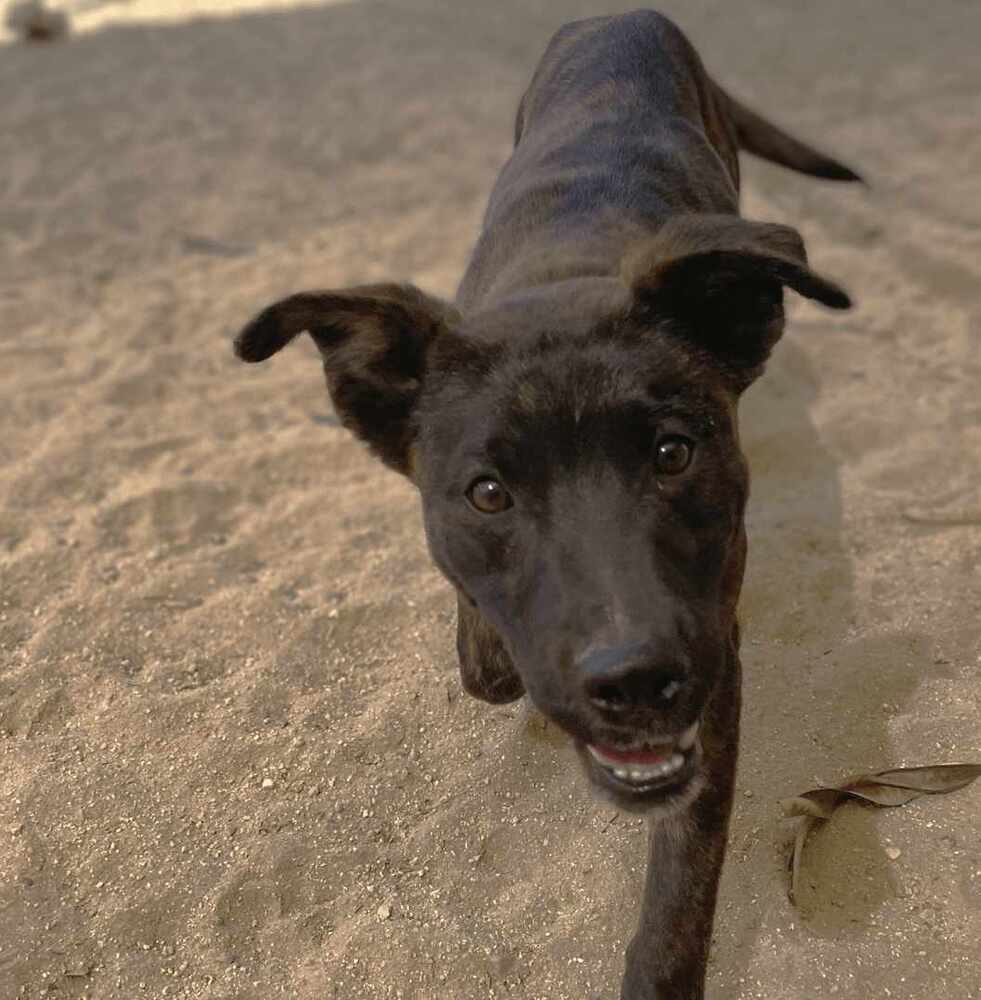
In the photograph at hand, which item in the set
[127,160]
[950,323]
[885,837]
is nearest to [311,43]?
[127,160]

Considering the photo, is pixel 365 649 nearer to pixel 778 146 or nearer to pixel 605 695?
pixel 605 695

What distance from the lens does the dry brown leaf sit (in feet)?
10.3

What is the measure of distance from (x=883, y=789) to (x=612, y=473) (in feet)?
3.99

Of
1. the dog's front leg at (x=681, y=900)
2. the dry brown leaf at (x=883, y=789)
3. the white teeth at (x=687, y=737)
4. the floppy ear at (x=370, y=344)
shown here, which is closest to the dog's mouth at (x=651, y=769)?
the white teeth at (x=687, y=737)

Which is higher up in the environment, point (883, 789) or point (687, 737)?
point (687, 737)

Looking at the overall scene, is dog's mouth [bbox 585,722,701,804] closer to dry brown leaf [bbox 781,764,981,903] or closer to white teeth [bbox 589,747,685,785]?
white teeth [bbox 589,747,685,785]

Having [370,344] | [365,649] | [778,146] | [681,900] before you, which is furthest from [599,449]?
[778,146]

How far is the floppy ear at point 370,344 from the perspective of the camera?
117 inches

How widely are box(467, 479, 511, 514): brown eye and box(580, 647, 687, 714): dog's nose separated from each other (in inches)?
19.3

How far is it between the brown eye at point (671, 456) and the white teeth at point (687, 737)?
51 centimetres

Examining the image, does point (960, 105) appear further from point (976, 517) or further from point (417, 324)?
point (417, 324)

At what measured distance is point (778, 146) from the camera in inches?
213

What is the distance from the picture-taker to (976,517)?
4262 millimetres

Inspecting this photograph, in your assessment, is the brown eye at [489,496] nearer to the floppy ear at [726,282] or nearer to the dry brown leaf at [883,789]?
the floppy ear at [726,282]
